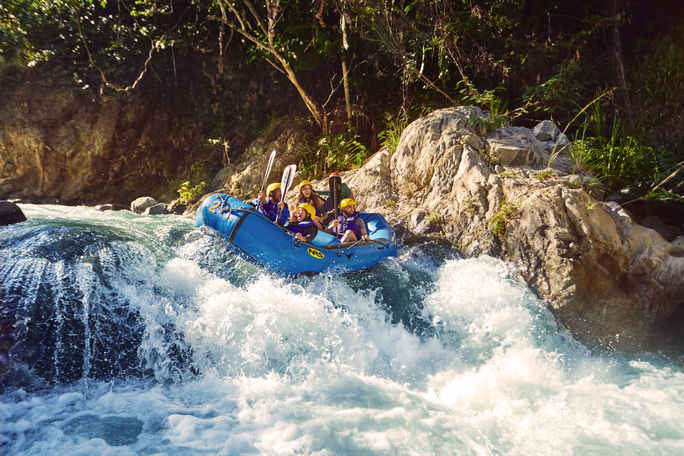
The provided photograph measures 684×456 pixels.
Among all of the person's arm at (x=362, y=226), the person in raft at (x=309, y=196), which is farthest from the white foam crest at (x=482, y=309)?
the person in raft at (x=309, y=196)

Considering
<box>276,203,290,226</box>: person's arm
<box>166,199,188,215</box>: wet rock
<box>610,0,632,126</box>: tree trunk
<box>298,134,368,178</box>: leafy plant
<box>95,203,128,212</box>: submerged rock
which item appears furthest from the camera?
<box>166,199,188,215</box>: wet rock

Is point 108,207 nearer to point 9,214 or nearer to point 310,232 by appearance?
point 9,214

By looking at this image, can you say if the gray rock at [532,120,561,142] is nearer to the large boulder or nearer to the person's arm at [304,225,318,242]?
the large boulder

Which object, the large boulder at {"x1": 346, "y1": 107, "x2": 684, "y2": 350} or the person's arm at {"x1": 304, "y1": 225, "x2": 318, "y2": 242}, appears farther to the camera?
the person's arm at {"x1": 304, "y1": 225, "x2": 318, "y2": 242}

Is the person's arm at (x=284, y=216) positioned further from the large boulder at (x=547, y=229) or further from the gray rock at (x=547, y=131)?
the gray rock at (x=547, y=131)

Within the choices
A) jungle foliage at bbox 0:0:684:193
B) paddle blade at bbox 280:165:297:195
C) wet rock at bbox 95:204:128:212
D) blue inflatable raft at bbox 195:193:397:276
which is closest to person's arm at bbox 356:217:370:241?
blue inflatable raft at bbox 195:193:397:276

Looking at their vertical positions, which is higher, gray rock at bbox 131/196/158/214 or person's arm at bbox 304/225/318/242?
gray rock at bbox 131/196/158/214

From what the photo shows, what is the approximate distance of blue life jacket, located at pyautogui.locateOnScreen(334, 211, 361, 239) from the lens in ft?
16.9

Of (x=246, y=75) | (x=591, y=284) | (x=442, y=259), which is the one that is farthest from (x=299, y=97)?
(x=591, y=284)

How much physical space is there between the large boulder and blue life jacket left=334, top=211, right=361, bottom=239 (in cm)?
78

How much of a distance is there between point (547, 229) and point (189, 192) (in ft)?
22.5

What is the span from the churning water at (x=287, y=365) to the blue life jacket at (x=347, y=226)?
77cm

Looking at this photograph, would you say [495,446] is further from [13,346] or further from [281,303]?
[13,346]

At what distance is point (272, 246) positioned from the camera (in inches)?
166
